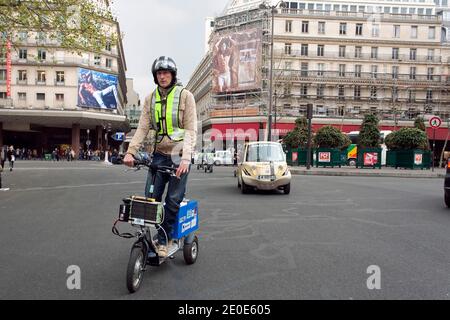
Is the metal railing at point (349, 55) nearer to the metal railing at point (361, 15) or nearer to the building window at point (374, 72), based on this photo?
the building window at point (374, 72)

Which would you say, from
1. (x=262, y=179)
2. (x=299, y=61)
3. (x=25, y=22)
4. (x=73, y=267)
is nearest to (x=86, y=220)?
(x=73, y=267)

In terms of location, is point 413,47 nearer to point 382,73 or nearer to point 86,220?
point 382,73

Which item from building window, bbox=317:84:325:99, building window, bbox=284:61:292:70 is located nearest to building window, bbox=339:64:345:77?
building window, bbox=317:84:325:99

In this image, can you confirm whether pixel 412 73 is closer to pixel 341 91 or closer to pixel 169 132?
pixel 341 91

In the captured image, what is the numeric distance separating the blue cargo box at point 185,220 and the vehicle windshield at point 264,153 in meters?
7.75

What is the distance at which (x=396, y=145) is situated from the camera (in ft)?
88.9

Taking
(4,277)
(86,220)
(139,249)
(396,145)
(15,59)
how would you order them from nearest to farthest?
(139,249), (4,277), (86,220), (396,145), (15,59)

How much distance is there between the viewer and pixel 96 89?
166 feet

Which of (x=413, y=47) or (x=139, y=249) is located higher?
(x=413, y=47)

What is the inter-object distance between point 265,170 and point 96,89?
43.9 m

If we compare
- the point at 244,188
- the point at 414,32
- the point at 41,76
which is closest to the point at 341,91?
the point at 414,32

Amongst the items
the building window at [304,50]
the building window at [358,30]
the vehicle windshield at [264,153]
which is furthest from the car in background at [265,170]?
the building window at [358,30]
